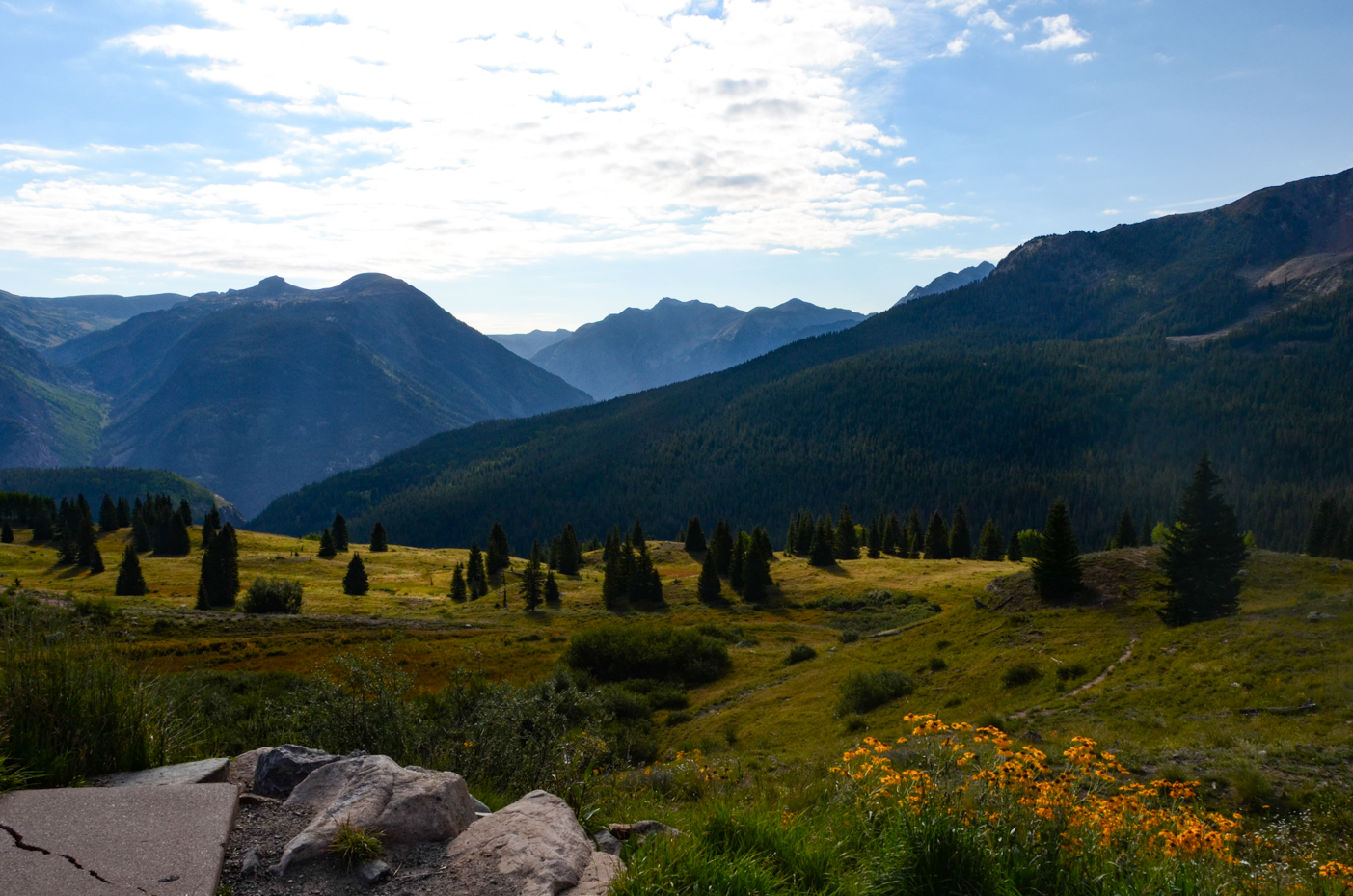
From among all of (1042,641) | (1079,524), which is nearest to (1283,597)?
(1042,641)

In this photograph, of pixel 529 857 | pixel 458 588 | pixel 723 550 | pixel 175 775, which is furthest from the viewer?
pixel 723 550

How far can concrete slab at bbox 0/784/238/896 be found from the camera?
4.89m

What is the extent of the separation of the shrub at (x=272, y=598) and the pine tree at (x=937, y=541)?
90.6 m

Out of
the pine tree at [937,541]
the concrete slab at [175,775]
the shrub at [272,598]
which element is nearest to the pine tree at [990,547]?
the pine tree at [937,541]

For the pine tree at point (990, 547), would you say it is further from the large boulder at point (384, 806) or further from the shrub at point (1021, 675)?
the large boulder at point (384, 806)

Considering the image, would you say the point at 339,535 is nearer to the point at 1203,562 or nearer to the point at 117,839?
the point at 1203,562

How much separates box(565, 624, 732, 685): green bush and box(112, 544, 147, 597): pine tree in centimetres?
6068

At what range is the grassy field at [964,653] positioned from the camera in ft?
61.6

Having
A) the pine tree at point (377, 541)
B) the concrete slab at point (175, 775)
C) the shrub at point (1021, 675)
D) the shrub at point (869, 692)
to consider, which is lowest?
the pine tree at point (377, 541)

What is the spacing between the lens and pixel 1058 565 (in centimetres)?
4075

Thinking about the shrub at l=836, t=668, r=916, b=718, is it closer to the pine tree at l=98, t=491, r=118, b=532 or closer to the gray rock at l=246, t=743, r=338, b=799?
the gray rock at l=246, t=743, r=338, b=799

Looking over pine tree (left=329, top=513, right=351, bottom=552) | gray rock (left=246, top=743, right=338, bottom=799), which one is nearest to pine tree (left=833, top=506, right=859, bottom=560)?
pine tree (left=329, top=513, right=351, bottom=552)

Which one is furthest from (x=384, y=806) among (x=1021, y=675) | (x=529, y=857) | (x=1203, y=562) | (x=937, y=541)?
(x=937, y=541)

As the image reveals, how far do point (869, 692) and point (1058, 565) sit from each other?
17327 mm
